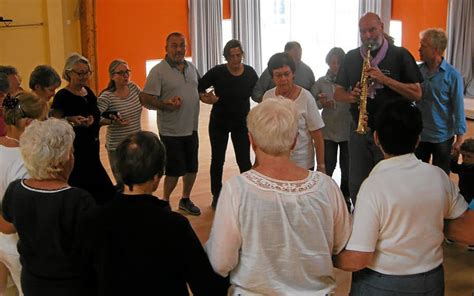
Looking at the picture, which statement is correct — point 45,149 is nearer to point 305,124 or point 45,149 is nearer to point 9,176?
point 9,176

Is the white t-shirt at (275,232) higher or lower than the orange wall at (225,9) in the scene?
lower

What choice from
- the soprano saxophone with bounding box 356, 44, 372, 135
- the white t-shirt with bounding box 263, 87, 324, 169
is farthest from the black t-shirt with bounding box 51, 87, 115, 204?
the soprano saxophone with bounding box 356, 44, 372, 135

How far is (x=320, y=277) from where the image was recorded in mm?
1913

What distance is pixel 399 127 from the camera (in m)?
1.96

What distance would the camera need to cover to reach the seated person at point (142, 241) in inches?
69.5

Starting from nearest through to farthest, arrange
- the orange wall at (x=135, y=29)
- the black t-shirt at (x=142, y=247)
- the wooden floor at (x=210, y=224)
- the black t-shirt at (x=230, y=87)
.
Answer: the black t-shirt at (x=142, y=247) → the wooden floor at (x=210, y=224) → the black t-shirt at (x=230, y=87) → the orange wall at (x=135, y=29)

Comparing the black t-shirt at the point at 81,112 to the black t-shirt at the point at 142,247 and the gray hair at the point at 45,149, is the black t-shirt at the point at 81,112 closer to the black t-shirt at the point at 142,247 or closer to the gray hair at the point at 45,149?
the gray hair at the point at 45,149

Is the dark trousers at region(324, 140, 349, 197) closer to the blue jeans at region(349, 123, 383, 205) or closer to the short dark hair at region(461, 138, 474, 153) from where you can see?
the blue jeans at region(349, 123, 383, 205)

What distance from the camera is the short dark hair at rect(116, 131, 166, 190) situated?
5.94 feet

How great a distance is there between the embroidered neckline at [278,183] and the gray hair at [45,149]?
0.73m

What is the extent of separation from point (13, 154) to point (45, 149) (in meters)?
0.69

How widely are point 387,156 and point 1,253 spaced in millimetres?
1796

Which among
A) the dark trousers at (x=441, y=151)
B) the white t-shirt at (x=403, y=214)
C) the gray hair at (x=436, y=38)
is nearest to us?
the white t-shirt at (x=403, y=214)

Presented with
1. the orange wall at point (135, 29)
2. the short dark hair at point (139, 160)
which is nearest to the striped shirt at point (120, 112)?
the short dark hair at point (139, 160)
